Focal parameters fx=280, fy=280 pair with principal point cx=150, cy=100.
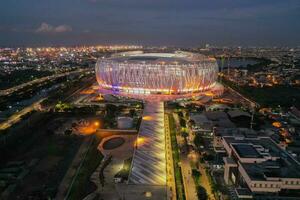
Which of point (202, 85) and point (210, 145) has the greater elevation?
point (202, 85)

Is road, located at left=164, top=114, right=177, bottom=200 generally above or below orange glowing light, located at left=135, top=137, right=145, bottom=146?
below

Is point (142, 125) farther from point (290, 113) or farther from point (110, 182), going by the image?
point (290, 113)

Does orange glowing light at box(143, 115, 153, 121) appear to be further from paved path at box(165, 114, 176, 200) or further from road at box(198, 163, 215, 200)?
road at box(198, 163, 215, 200)

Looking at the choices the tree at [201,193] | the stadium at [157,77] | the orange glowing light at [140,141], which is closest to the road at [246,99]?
the stadium at [157,77]

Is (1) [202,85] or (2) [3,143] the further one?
(1) [202,85]

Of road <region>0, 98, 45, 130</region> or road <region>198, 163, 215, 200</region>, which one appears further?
road <region>0, 98, 45, 130</region>

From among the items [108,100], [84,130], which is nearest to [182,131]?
[84,130]

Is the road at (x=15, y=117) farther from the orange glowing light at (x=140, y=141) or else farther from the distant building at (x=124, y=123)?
the orange glowing light at (x=140, y=141)

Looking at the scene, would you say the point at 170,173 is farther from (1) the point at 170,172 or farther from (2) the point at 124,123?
(2) the point at 124,123

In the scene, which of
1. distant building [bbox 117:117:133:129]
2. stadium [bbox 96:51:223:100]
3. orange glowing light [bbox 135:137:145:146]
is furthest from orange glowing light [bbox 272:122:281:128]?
distant building [bbox 117:117:133:129]
